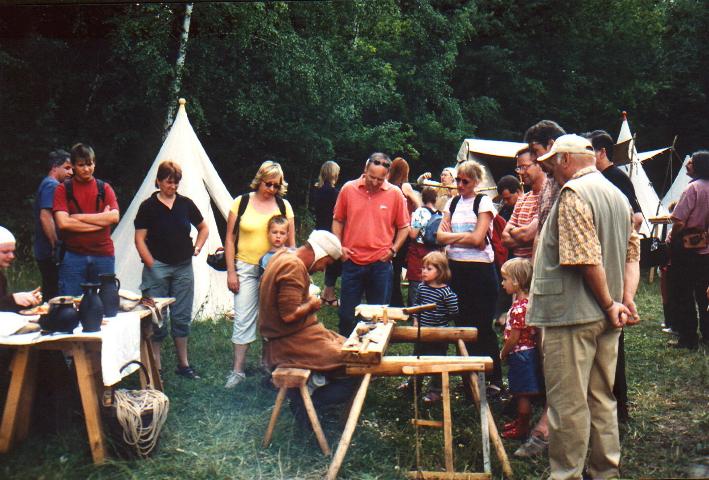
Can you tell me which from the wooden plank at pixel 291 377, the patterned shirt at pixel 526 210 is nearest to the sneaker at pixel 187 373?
the wooden plank at pixel 291 377

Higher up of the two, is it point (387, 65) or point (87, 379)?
point (387, 65)

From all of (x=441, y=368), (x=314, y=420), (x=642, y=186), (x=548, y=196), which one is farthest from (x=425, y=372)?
(x=642, y=186)

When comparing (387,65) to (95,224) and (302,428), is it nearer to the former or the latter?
(95,224)

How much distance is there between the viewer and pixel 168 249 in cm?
409

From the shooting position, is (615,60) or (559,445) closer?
(559,445)

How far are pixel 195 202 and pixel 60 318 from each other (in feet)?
9.66

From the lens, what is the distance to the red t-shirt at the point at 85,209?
3.84 m

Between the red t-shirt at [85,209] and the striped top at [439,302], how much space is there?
1.94m

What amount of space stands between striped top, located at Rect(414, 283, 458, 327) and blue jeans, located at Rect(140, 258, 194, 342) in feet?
4.88

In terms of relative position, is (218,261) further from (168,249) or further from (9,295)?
(9,295)

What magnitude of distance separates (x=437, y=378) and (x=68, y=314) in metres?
2.07

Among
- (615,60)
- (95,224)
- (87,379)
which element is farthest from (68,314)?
(615,60)

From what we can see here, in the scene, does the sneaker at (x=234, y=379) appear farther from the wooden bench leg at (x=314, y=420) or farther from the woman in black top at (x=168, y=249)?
the wooden bench leg at (x=314, y=420)

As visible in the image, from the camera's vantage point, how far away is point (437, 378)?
3.88 meters
